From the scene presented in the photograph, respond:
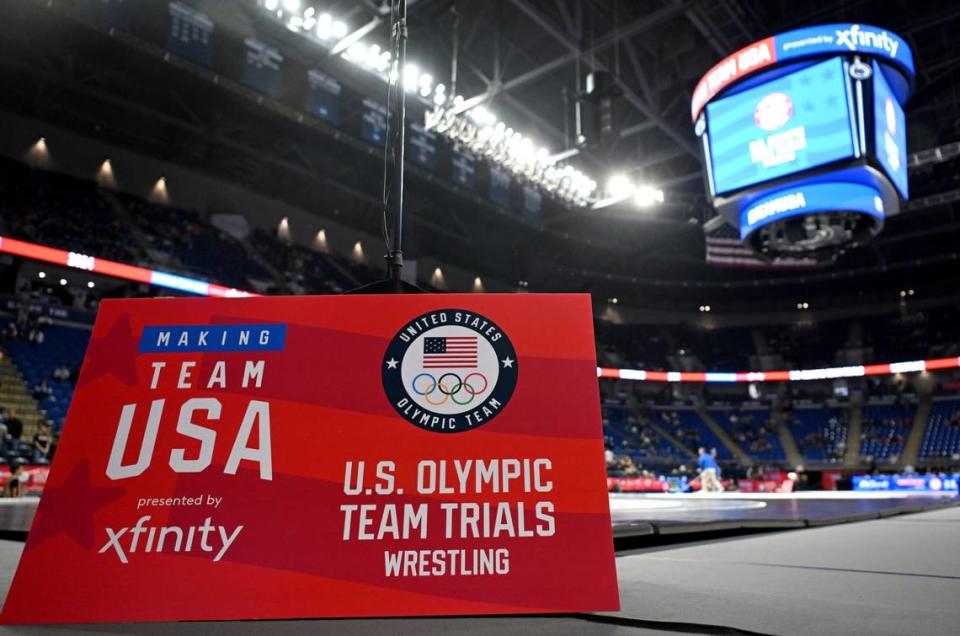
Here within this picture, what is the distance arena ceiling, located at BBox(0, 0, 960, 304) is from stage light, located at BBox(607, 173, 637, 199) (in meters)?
0.57

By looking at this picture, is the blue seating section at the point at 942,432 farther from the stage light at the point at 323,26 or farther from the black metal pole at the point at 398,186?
the black metal pole at the point at 398,186

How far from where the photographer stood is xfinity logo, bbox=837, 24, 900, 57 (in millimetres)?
8367

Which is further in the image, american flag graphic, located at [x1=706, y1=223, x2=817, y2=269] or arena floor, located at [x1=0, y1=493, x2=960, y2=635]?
american flag graphic, located at [x1=706, y1=223, x2=817, y2=269]

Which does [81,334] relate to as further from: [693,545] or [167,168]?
[693,545]

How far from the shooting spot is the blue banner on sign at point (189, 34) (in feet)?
42.7

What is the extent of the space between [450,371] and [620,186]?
1774 cm

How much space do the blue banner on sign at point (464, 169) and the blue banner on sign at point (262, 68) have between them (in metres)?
5.56

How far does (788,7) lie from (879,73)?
736 cm

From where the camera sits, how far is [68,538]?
3.99ft

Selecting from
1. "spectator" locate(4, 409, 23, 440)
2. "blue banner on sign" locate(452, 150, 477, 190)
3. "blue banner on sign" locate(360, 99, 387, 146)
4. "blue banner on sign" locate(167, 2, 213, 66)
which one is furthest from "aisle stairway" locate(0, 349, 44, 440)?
"blue banner on sign" locate(452, 150, 477, 190)

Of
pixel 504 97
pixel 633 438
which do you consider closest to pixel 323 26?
pixel 504 97

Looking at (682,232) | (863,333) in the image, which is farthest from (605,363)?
(863,333)

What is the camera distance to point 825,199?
8445mm

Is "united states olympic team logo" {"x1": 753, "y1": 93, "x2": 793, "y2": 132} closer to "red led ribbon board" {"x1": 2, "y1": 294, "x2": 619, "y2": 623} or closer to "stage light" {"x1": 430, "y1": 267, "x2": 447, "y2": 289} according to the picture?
"red led ribbon board" {"x1": 2, "y1": 294, "x2": 619, "y2": 623}
